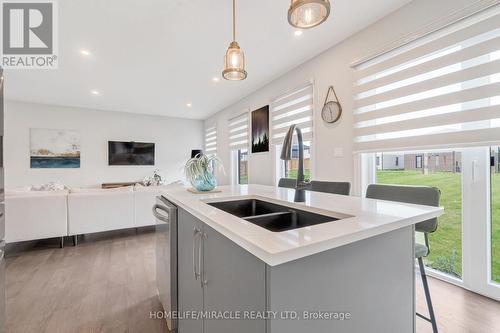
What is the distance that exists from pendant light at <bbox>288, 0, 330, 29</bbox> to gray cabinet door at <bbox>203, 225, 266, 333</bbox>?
3.95 ft

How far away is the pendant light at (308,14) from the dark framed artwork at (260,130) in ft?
8.51

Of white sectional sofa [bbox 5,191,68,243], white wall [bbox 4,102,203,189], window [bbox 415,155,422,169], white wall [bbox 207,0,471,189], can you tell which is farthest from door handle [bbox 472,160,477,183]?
white wall [bbox 4,102,203,189]

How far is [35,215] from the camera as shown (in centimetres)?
281

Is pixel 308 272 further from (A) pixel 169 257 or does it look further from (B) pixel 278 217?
(A) pixel 169 257

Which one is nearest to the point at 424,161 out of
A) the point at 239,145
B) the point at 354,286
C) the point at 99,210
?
the point at 354,286

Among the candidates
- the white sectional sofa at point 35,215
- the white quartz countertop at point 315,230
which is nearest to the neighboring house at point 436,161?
the white quartz countertop at point 315,230

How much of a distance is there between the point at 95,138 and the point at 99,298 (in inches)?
197

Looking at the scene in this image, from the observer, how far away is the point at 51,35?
95.7 inches

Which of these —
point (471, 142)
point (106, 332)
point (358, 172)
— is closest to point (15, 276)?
point (106, 332)

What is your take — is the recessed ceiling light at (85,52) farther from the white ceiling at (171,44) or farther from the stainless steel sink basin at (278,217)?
the stainless steel sink basin at (278,217)

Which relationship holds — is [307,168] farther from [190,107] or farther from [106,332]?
[190,107]

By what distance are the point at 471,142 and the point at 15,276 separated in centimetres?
428

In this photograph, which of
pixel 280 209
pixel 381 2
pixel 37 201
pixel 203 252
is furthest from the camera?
pixel 37 201

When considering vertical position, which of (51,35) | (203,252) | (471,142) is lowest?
(203,252)
